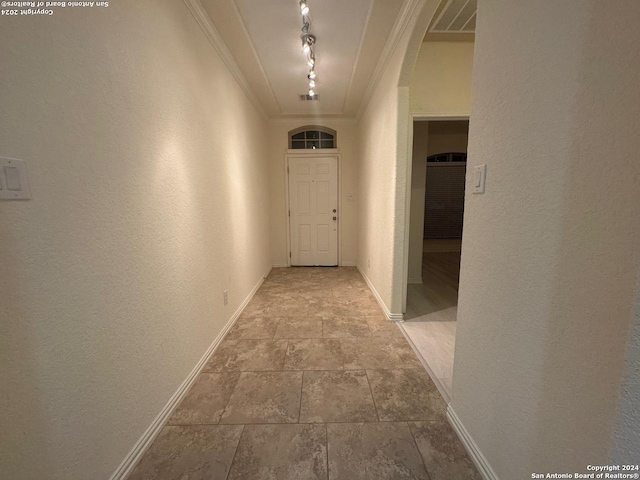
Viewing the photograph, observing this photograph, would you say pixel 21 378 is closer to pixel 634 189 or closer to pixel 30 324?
pixel 30 324

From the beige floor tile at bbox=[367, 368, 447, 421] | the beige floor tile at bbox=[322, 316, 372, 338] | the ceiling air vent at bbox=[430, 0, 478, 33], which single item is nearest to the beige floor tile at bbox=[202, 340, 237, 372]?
the beige floor tile at bbox=[322, 316, 372, 338]

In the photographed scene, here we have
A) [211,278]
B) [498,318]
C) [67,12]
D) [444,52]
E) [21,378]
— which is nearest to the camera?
[21,378]

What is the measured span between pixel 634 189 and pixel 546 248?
0.27 meters

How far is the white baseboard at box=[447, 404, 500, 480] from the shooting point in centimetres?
109

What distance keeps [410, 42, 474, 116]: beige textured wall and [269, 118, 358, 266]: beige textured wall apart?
208cm

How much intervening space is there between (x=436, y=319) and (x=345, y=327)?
0.96m

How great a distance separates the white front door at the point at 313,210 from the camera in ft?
15.0

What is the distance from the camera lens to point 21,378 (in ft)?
2.50

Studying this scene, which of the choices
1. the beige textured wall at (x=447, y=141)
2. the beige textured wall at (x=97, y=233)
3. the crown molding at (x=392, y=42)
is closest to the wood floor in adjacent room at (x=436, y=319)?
the beige textured wall at (x=97, y=233)

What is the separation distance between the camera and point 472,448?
1195 mm

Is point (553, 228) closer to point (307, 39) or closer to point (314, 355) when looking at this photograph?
point (314, 355)

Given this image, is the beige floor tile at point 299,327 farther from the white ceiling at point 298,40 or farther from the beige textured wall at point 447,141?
the beige textured wall at point 447,141

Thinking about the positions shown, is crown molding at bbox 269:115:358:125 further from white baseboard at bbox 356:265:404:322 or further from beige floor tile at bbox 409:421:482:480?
beige floor tile at bbox 409:421:482:480

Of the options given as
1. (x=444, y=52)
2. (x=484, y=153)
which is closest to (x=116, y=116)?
(x=484, y=153)
